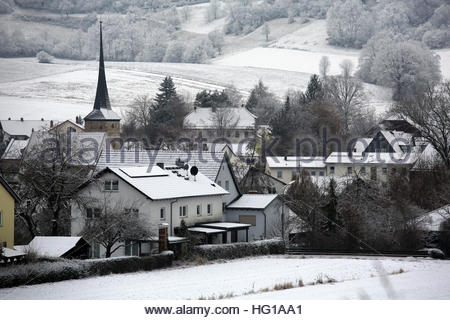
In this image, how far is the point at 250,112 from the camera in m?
69.0

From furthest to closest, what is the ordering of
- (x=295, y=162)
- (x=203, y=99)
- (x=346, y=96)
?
(x=203, y=99) < (x=295, y=162) < (x=346, y=96)

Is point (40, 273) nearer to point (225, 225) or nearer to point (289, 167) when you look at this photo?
point (225, 225)

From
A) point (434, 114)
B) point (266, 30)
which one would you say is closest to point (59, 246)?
point (266, 30)

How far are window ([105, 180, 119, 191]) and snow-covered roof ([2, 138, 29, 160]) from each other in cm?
661

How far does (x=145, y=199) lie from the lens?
24625 mm

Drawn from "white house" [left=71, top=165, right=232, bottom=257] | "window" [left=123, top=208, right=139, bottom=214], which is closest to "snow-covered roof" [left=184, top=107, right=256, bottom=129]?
"white house" [left=71, top=165, right=232, bottom=257]

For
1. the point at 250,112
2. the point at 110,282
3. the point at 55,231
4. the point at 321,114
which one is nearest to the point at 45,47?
the point at 55,231

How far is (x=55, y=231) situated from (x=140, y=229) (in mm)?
2814

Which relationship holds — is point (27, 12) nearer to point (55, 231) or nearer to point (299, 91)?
point (55, 231)

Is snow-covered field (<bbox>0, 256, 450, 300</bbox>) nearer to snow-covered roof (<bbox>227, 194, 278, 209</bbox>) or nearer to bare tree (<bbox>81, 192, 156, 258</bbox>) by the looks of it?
bare tree (<bbox>81, 192, 156, 258</bbox>)

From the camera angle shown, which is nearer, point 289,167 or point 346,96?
point 289,167

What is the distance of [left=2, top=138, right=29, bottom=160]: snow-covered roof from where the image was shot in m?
33.3

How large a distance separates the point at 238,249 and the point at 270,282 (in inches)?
333

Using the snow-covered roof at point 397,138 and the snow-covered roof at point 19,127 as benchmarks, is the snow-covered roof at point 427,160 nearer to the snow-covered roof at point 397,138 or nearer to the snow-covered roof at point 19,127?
the snow-covered roof at point 397,138
